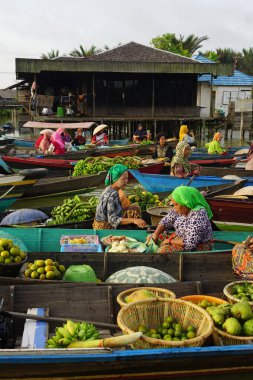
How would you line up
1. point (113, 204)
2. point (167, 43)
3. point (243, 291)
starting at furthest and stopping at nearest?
point (167, 43), point (113, 204), point (243, 291)

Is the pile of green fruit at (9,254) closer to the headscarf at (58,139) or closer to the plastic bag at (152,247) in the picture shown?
the plastic bag at (152,247)

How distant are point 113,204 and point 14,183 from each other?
4208 millimetres

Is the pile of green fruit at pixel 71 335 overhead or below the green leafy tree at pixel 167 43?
below

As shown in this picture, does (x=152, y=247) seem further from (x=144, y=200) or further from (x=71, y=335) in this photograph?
(x=144, y=200)

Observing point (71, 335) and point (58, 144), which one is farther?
point (58, 144)

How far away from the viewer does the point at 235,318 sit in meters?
3.43

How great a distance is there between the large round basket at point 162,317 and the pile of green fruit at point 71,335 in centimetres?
25

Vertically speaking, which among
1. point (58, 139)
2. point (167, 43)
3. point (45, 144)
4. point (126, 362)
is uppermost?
point (167, 43)

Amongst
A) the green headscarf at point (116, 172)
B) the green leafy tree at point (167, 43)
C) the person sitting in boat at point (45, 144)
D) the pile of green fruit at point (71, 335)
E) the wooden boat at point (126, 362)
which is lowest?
the wooden boat at point (126, 362)

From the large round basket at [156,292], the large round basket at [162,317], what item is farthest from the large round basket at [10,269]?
the large round basket at [162,317]

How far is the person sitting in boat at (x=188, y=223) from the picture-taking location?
15.6 feet

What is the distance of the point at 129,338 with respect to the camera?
2.92 meters

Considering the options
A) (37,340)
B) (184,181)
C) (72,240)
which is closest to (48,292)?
(37,340)

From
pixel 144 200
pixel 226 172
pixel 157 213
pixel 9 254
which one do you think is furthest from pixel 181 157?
pixel 9 254
